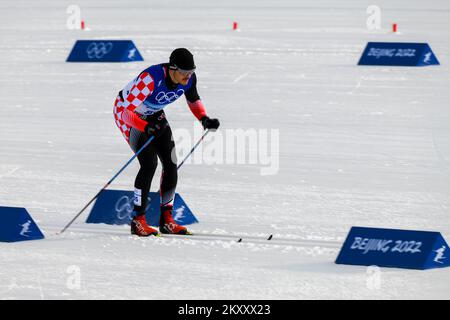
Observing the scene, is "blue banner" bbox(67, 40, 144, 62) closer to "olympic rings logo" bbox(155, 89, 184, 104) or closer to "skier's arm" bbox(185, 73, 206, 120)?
"skier's arm" bbox(185, 73, 206, 120)

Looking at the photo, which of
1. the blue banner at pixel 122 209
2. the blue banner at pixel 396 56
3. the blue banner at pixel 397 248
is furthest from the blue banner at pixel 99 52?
the blue banner at pixel 397 248

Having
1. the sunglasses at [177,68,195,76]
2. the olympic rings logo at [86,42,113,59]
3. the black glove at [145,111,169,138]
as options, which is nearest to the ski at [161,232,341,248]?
the black glove at [145,111,169,138]

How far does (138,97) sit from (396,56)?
42.3ft

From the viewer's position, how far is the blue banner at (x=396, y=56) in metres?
20.2

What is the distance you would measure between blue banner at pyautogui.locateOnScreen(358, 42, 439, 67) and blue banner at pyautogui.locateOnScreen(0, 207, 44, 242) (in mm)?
12743

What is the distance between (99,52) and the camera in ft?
70.1

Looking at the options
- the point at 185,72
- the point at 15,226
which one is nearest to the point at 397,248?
the point at 185,72

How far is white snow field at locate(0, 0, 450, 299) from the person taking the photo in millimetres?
7461

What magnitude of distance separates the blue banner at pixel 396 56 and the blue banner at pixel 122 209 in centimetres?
1185

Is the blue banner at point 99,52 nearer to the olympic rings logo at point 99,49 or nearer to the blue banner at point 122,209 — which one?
the olympic rings logo at point 99,49

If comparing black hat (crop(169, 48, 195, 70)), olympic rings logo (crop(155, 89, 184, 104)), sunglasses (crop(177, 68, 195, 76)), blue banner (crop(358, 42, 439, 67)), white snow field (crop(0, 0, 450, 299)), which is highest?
black hat (crop(169, 48, 195, 70))

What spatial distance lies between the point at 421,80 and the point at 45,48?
909 cm
